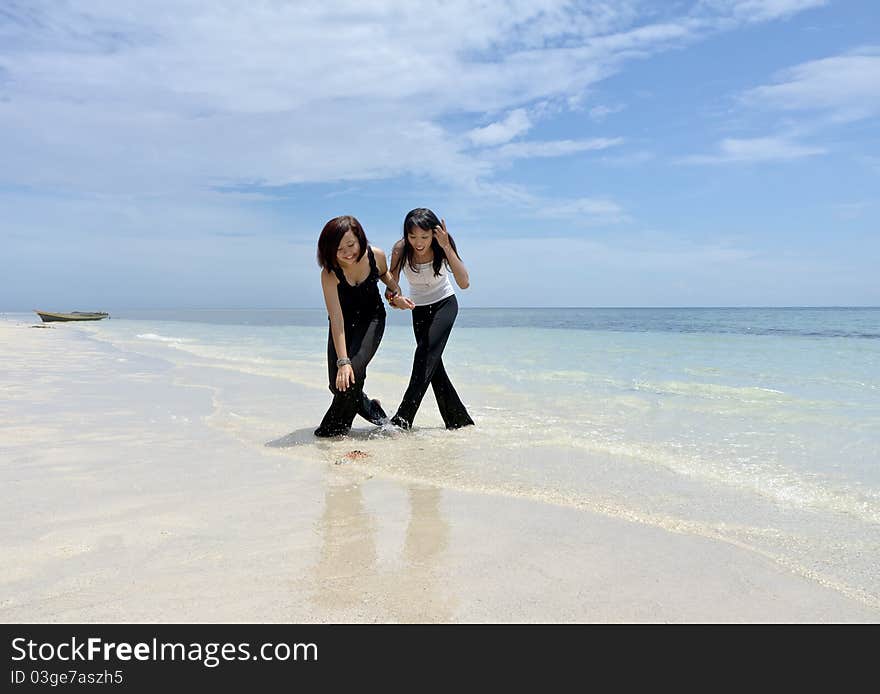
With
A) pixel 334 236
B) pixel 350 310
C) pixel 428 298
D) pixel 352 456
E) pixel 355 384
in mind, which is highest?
pixel 334 236

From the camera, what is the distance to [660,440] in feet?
15.9

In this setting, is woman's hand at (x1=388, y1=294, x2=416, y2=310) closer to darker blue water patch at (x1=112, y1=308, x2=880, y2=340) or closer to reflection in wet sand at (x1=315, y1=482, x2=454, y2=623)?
reflection in wet sand at (x1=315, y1=482, x2=454, y2=623)

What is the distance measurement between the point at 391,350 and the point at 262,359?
393cm

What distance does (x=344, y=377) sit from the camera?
4.78 metres

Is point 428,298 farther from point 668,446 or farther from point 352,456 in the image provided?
point 668,446

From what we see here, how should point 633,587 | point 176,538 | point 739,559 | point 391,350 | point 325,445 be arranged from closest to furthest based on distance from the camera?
point 633,587, point 739,559, point 176,538, point 325,445, point 391,350

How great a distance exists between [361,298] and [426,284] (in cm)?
59

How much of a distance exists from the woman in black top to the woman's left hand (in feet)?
1.52

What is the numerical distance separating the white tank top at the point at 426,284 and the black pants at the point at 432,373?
54 mm

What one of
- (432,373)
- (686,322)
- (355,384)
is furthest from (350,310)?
(686,322)

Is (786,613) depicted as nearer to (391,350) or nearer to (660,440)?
(660,440)

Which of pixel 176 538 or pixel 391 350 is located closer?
pixel 176 538
